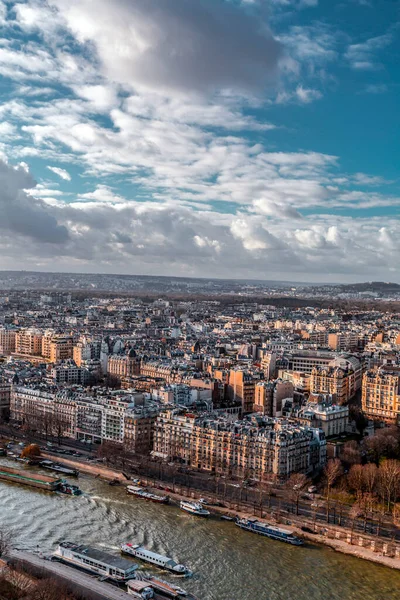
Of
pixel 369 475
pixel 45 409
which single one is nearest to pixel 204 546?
pixel 369 475

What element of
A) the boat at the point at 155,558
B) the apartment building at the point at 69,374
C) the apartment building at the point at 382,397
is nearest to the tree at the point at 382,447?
the apartment building at the point at 382,397

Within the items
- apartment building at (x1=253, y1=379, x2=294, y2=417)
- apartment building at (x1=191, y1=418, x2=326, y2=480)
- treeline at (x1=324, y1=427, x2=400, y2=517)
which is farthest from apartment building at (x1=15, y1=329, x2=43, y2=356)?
treeline at (x1=324, y1=427, x2=400, y2=517)

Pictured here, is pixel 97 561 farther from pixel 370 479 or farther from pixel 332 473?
pixel 370 479

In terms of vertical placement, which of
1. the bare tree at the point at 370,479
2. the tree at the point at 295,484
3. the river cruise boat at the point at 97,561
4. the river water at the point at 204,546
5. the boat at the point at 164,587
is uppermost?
the bare tree at the point at 370,479

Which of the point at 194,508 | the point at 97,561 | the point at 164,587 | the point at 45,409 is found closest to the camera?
the point at 164,587

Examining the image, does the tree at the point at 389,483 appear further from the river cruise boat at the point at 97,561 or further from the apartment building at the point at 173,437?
the river cruise boat at the point at 97,561

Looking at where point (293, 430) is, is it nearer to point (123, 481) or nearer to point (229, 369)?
point (123, 481)

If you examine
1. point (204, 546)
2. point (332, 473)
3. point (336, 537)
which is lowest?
point (204, 546)
